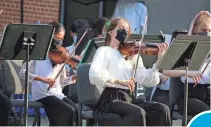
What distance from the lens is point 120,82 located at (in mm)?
5305

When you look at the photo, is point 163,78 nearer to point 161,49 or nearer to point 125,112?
point 161,49

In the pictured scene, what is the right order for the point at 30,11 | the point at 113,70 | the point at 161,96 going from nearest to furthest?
the point at 113,70 → the point at 161,96 → the point at 30,11

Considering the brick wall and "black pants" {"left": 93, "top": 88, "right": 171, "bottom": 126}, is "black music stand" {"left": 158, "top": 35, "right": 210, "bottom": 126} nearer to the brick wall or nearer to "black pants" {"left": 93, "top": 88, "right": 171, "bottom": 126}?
"black pants" {"left": 93, "top": 88, "right": 171, "bottom": 126}

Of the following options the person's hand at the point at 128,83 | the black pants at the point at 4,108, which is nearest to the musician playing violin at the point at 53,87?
the black pants at the point at 4,108

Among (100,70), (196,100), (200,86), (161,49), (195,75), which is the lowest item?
(196,100)

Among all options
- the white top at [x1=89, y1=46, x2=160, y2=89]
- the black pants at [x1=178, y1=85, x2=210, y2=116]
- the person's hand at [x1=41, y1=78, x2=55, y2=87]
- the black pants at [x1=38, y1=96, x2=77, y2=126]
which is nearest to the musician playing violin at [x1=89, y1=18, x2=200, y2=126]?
the white top at [x1=89, y1=46, x2=160, y2=89]

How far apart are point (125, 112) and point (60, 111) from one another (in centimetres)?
115

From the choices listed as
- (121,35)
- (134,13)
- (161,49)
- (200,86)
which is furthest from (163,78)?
(134,13)

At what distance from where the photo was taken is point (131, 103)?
557 centimetres

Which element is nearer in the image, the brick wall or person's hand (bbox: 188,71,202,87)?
person's hand (bbox: 188,71,202,87)

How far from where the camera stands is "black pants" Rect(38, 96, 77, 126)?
631cm

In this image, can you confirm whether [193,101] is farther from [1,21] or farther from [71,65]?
[1,21]

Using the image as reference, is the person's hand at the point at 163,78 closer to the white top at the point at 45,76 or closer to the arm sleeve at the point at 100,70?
the arm sleeve at the point at 100,70

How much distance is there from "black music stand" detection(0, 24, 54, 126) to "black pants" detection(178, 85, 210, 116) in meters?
1.61
